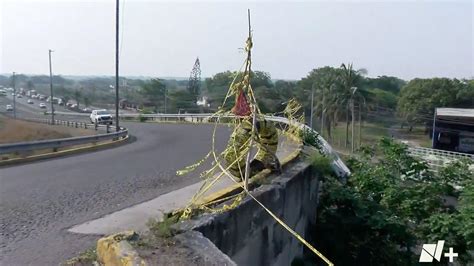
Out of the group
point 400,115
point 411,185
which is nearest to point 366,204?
point 411,185

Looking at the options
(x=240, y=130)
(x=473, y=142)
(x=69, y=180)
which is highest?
(x=240, y=130)

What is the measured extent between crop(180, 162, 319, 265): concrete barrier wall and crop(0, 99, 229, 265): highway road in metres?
1.48

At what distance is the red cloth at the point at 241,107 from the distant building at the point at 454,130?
35990 mm

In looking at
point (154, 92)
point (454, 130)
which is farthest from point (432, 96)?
point (154, 92)

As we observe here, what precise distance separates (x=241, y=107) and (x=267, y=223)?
1597 millimetres

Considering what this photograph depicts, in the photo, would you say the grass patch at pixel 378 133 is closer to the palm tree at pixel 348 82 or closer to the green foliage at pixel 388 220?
the palm tree at pixel 348 82

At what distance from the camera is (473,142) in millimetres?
39469

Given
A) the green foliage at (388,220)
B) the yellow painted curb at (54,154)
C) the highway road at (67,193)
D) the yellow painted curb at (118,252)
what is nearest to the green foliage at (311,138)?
the highway road at (67,193)

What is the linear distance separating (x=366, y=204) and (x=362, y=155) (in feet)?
13.6

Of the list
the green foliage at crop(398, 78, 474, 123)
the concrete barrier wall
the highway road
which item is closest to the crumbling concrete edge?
the concrete barrier wall

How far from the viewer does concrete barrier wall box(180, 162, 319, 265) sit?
5145mm

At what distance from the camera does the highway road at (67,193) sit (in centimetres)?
528

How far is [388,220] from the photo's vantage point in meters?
8.88

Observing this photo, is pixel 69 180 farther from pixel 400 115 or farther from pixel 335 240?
pixel 400 115
